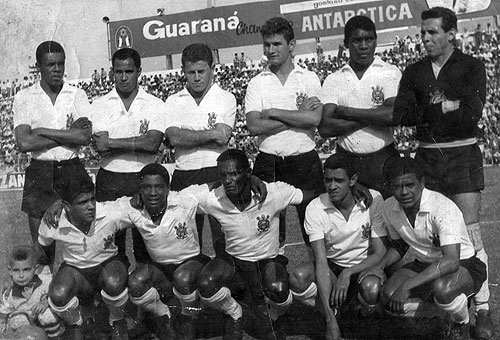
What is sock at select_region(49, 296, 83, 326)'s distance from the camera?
3670 mm

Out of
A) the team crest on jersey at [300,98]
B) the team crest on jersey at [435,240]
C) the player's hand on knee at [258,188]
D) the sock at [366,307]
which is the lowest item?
the sock at [366,307]

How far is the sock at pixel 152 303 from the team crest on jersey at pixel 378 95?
1.50 m

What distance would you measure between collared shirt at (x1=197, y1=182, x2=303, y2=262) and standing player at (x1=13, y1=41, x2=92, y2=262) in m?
0.79

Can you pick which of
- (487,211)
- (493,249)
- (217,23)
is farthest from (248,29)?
(493,249)

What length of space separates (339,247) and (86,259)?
132 cm

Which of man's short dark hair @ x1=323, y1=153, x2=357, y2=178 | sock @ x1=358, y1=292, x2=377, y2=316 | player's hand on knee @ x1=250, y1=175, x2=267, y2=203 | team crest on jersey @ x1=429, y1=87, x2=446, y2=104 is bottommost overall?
sock @ x1=358, y1=292, x2=377, y2=316

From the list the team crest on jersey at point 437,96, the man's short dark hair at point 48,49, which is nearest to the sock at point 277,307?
the team crest on jersey at point 437,96

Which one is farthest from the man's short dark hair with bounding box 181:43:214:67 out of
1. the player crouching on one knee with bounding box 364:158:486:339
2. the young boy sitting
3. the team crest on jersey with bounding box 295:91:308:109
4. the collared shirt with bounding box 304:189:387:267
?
the young boy sitting

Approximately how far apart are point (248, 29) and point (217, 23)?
0.56 ft

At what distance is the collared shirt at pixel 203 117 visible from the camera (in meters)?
3.87

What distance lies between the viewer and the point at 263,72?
152 inches

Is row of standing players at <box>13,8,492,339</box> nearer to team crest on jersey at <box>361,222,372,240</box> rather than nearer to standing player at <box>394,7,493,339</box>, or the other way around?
standing player at <box>394,7,493,339</box>

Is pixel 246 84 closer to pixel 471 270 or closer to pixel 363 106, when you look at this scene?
pixel 363 106

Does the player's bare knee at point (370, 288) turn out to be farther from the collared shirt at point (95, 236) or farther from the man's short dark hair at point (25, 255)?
the man's short dark hair at point (25, 255)
